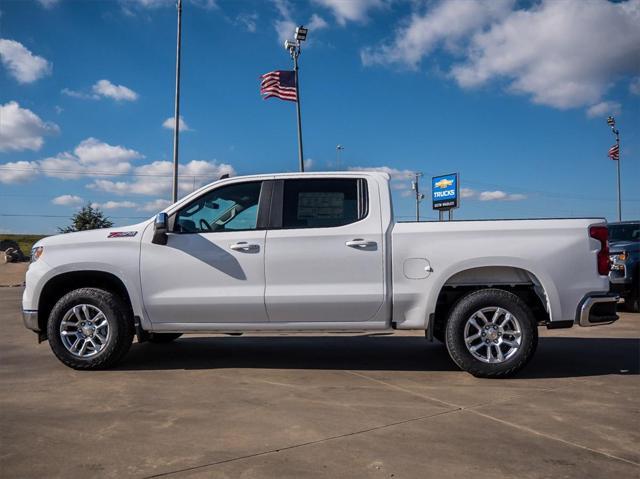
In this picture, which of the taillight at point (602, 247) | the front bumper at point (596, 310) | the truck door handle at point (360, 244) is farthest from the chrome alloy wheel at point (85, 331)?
the taillight at point (602, 247)

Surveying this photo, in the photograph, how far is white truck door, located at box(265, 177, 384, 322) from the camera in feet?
17.5

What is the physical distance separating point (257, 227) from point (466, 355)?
92.6 inches

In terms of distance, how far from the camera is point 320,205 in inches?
221

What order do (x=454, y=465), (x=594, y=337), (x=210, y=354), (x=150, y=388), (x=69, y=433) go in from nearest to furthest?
(x=454, y=465) < (x=69, y=433) < (x=150, y=388) < (x=210, y=354) < (x=594, y=337)

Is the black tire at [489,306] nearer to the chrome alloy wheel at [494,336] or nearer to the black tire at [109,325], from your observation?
the chrome alloy wheel at [494,336]

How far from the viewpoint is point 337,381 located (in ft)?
17.1

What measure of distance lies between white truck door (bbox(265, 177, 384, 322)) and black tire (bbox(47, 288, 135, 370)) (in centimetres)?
151

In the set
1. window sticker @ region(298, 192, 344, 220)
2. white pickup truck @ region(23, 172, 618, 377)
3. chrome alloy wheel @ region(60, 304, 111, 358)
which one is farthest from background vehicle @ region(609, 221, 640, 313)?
chrome alloy wheel @ region(60, 304, 111, 358)

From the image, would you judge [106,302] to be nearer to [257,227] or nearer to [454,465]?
[257,227]

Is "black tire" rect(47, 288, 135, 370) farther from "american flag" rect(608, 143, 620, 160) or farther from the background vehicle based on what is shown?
"american flag" rect(608, 143, 620, 160)

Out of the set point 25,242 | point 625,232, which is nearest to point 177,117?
point 625,232

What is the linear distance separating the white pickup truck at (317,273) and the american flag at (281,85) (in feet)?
56.5

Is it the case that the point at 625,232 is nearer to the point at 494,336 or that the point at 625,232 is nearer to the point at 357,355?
the point at 357,355

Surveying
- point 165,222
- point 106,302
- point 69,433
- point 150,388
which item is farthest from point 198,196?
point 69,433
